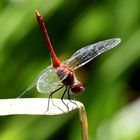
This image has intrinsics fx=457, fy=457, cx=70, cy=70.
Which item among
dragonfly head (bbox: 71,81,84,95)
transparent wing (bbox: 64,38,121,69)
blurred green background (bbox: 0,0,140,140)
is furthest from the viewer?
blurred green background (bbox: 0,0,140,140)

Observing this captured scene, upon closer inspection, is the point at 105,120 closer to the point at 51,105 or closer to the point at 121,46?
the point at 121,46

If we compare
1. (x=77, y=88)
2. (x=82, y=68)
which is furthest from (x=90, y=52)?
(x=82, y=68)

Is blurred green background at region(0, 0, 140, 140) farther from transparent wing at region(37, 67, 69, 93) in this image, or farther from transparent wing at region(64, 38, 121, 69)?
transparent wing at region(37, 67, 69, 93)

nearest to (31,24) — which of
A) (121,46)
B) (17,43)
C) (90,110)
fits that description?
(17,43)

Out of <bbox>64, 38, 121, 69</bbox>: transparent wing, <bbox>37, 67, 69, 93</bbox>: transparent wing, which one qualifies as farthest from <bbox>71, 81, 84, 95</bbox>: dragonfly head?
<bbox>64, 38, 121, 69</bbox>: transparent wing

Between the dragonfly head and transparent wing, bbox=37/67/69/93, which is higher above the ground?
transparent wing, bbox=37/67/69/93

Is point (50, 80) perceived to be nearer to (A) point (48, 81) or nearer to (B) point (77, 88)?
(A) point (48, 81)
